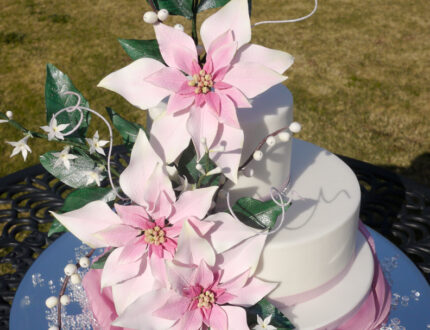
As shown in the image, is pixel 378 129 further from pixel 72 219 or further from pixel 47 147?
pixel 72 219

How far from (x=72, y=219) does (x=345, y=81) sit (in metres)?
3.27

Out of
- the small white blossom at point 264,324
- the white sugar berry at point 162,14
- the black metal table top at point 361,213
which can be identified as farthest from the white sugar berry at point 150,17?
the black metal table top at point 361,213

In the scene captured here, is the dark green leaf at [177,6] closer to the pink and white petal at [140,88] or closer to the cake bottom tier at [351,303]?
the pink and white petal at [140,88]

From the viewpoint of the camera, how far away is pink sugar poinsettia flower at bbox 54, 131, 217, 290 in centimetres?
79

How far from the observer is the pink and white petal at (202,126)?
802 mm

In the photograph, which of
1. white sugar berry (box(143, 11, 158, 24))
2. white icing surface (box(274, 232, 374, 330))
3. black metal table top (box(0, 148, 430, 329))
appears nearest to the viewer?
white sugar berry (box(143, 11, 158, 24))

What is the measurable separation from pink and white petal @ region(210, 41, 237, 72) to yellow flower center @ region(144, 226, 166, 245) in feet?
0.90

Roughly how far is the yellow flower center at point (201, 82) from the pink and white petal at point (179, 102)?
17 millimetres

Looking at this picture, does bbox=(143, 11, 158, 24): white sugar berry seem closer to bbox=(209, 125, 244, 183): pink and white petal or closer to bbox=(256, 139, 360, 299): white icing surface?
bbox=(209, 125, 244, 183): pink and white petal

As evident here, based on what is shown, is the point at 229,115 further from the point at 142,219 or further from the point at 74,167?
the point at 74,167

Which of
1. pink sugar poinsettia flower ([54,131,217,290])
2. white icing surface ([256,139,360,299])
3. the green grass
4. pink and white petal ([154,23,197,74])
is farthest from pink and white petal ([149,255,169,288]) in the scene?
the green grass

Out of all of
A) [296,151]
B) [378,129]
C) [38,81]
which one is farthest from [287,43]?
[296,151]

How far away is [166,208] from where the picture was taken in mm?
803

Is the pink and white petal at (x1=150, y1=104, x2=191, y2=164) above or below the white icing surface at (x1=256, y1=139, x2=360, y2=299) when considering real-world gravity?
above
